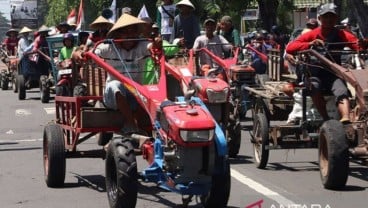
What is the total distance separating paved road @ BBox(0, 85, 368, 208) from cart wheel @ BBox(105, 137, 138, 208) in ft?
3.13

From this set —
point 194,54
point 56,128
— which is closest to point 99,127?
point 56,128

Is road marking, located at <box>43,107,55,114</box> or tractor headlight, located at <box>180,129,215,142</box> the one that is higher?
tractor headlight, located at <box>180,129,215,142</box>

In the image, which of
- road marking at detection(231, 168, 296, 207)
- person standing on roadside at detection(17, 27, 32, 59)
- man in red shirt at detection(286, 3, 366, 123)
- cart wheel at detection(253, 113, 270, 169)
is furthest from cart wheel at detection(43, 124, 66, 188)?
person standing on roadside at detection(17, 27, 32, 59)

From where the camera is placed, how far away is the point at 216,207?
7.92m

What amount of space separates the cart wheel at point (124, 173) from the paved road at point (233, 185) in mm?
955

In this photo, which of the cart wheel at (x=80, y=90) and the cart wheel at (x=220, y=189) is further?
the cart wheel at (x=80, y=90)

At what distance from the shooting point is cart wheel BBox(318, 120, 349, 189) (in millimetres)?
9141

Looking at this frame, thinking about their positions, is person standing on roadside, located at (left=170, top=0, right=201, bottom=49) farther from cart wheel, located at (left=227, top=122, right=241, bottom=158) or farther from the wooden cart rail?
the wooden cart rail

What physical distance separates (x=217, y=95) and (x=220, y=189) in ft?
8.58

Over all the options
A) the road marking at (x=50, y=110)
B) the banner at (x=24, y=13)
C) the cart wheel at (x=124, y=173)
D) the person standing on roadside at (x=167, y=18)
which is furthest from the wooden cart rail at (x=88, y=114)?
the banner at (x=24, y=13)

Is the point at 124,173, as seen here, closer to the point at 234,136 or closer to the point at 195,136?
the point at 195,136

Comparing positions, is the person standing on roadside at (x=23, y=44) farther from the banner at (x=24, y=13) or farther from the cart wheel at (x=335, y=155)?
the banner at (x=24, y=13)

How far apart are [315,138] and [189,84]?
1.76 metres

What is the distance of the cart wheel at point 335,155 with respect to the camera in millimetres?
9141
